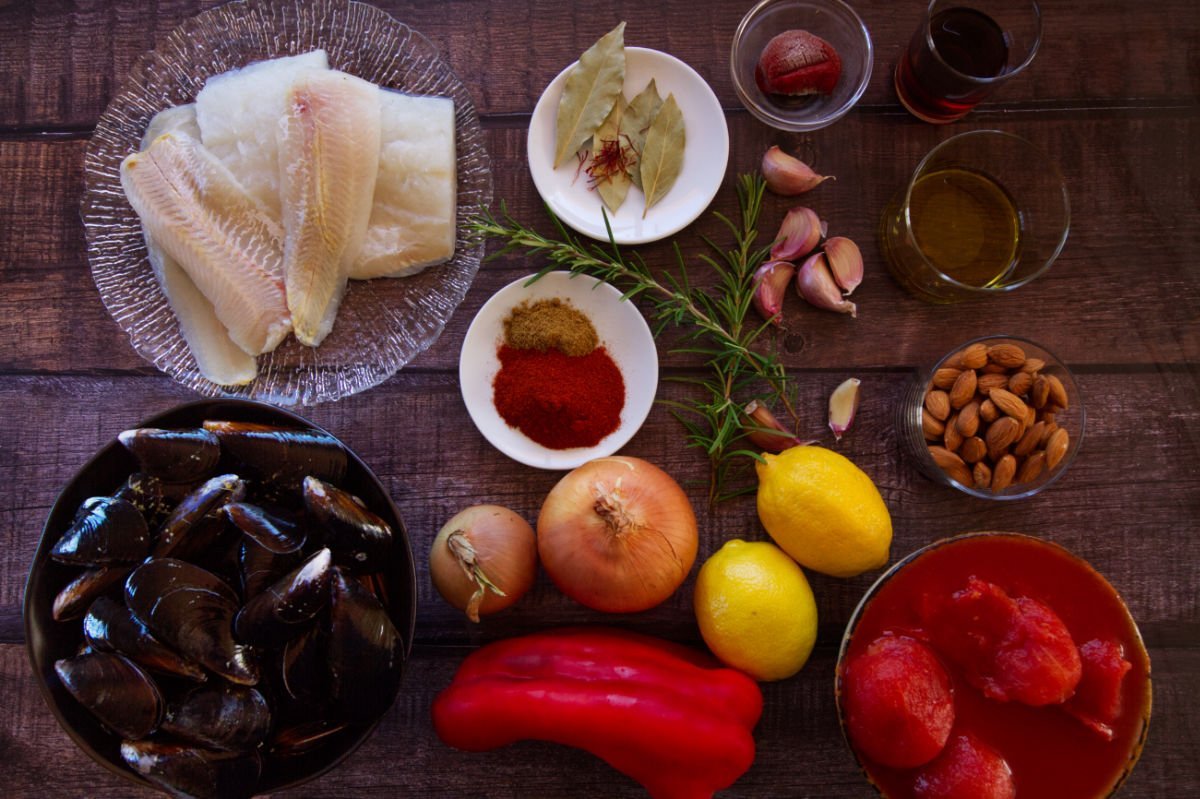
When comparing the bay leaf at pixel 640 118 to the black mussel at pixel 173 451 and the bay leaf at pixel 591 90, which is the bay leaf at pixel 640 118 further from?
the black mussel at pixel 173 451

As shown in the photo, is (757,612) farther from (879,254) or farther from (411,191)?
(411,191)

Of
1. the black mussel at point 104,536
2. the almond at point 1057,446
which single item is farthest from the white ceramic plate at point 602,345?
the almond at point 1057,446

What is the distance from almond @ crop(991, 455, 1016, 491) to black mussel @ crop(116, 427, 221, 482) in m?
1.02

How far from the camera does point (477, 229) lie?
1.15m

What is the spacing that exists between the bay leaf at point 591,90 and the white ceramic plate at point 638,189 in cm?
2

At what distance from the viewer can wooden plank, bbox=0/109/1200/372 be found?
1218 millimetres

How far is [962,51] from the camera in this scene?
1174 mm

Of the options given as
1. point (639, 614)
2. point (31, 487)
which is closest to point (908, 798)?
point (639, 614)

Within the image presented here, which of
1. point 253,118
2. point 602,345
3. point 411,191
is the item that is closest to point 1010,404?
point 602,345

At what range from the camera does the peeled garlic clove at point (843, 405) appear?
1.17 metres

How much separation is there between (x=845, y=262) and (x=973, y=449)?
0.32 meters

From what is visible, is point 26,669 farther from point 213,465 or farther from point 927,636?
point 927,636

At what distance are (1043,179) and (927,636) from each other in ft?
2.32

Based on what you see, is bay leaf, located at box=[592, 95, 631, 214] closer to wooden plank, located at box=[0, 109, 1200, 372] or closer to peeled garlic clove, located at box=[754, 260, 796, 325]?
wooden plank, located at box=[0, 109, 1200, 372]
